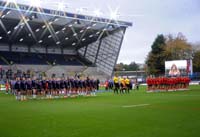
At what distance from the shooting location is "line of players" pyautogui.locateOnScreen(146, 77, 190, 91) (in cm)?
3447

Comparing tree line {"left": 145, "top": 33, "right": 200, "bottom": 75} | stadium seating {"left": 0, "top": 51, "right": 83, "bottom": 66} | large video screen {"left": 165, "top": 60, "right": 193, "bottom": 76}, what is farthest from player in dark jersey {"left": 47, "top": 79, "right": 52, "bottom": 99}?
tree line {"left": 145, "top": 33, "right": 200, "bottom": 75}

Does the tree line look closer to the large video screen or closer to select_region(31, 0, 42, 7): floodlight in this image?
the large video screen

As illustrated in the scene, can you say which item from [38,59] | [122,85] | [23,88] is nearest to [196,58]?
[38,59]

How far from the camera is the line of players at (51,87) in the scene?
25.1 meters

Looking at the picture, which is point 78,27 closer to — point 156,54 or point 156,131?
point 156,54

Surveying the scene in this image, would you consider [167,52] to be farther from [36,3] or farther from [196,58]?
[36,3]

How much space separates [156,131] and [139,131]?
0.45 meters

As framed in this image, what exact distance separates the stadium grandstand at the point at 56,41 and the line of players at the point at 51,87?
25.0 meters

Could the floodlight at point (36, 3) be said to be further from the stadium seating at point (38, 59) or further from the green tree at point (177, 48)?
the green tree at point (177, 48)

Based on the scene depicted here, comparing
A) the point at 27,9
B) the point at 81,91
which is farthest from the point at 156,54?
the point at 81,91

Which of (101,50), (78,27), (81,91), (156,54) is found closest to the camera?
(81,91)

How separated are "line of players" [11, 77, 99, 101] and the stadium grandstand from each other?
25.0 m

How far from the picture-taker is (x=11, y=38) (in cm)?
6406

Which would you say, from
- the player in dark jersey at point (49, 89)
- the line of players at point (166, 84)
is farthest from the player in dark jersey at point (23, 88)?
the line of players at point (166, 84)
